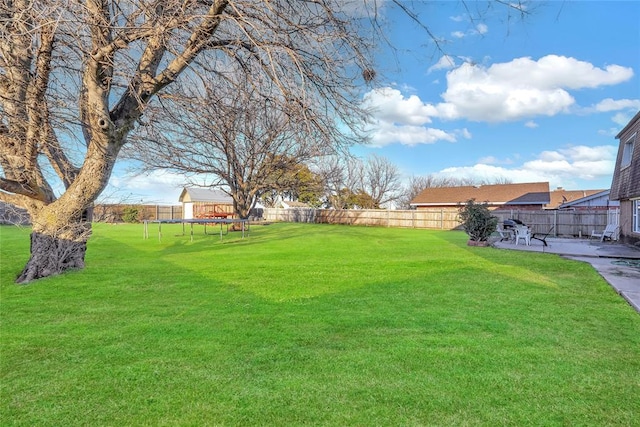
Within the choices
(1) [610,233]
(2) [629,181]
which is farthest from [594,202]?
(2) [629,181]

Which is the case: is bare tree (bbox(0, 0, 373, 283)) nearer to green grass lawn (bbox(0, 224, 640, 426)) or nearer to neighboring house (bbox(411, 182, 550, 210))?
green grass lawn (bbox(0, 224, 640, 426))

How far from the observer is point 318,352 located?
3145 mm

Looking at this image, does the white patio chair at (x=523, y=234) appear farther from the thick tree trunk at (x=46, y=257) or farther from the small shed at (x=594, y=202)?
the small shed at (x=594, y=202)

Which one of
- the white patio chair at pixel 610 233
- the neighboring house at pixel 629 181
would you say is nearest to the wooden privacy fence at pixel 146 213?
the neighboring house at pixel 629 181

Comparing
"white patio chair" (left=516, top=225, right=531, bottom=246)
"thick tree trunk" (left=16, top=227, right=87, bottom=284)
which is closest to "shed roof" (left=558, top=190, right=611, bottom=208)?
"white patio chair" (left=516, top=225, right=531, bottom=246)

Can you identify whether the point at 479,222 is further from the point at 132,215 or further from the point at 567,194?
the point at 567,194

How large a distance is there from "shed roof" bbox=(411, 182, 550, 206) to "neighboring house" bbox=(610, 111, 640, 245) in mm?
14315

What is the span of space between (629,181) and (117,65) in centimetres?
1507

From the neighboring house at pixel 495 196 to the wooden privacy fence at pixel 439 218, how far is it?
19.0 ft

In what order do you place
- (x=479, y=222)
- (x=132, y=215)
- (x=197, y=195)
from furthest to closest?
(x=197, y=195) < (x=132, y=215) < (x=479, y=222)

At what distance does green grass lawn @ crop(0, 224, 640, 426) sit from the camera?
2230mm

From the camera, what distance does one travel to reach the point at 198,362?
2932mm

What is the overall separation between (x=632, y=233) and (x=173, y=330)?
14579 millimetres

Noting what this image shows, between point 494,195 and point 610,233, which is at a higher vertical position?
point 494,195
